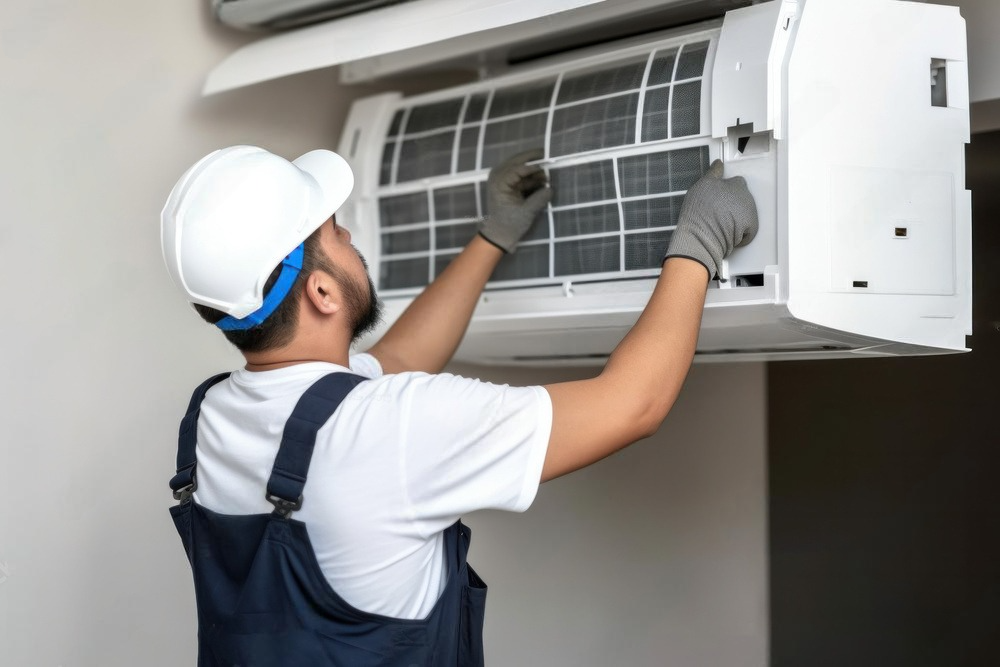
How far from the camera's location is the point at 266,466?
1062mm

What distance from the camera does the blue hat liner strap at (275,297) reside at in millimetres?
1086

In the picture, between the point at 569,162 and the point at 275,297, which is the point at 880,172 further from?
the point at 275,297

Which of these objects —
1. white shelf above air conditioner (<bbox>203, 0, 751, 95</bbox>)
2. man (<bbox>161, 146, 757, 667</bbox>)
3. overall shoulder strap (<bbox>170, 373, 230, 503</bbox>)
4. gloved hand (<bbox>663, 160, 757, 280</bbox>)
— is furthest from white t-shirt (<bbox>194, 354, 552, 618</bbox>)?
white shelf above air conditioner (<bbox>203, 0, 751, 95</bbox>)

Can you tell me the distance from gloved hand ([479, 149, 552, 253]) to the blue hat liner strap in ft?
1.30

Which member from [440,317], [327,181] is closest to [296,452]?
[327,181]

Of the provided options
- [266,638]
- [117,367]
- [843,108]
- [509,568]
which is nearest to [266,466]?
[266,638]

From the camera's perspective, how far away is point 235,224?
1.07 metres

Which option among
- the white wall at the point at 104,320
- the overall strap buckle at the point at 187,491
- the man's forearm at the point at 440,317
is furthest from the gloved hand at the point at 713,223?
the white wall at the point at 104,320

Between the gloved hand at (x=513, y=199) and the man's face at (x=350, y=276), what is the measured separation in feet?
0.99

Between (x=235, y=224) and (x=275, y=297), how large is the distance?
0.09 metres

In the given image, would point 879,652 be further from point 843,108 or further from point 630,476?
point 843,108

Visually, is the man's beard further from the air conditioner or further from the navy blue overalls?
the air conditioner

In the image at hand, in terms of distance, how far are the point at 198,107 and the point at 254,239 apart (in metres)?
0.69

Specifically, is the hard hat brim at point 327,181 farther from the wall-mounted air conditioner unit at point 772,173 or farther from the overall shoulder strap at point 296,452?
the wall-mounted air conditioner unit at point 772,173
